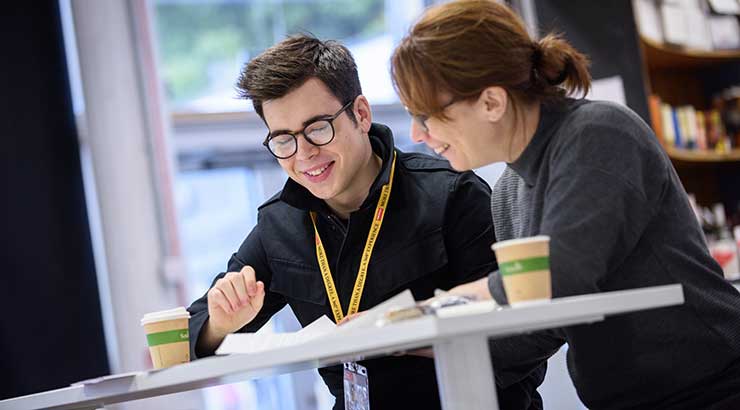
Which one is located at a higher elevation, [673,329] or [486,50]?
[486,50]

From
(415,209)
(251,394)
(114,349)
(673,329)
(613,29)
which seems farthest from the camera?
(251,394)

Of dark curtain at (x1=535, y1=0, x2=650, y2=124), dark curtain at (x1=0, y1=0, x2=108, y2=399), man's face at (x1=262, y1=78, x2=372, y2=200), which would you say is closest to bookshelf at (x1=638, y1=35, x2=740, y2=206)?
dark curtain at (x1=535, y1=0, x2=650, y2=124)

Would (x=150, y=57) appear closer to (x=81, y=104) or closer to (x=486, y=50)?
(x=81, y=104)

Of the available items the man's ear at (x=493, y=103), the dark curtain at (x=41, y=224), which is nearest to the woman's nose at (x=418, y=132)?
the man's ear at (x=493, y=103)

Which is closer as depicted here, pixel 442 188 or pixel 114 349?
pixel 442 188

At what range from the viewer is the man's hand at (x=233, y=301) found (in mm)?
1801

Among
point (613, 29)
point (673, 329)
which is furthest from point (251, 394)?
point (673, 329)

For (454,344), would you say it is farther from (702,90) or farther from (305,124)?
(702,90)

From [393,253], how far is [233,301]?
42 centimetres

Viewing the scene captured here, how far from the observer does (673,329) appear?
5.03 feet

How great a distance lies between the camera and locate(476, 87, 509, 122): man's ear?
1.58 metres

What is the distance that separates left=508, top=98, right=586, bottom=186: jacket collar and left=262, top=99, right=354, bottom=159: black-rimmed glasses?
21.9 inches

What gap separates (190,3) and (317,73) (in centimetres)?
392

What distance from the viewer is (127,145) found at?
15.0 ft
